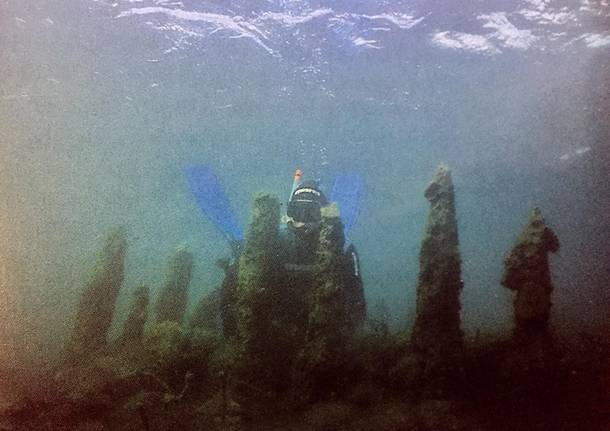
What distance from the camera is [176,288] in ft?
46.2

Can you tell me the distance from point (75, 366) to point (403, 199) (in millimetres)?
39723

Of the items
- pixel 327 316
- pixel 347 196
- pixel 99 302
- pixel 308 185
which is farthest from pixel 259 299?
pixel 99 302

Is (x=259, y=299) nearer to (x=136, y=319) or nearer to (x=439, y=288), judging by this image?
(x=439, y=288)

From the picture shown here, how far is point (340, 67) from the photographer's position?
19125mm

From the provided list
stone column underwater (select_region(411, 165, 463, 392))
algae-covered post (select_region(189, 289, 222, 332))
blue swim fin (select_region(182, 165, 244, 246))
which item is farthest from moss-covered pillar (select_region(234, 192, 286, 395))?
algae-covered post (select_region(189, 289, 222, 332))

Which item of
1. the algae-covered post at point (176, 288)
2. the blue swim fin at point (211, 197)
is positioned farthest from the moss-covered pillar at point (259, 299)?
the algae-covered post at point (176, 288)

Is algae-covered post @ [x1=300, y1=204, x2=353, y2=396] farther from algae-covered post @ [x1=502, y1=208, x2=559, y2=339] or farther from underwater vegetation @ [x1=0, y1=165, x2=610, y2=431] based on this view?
algae-covered post @ [x1=502, y1=208, x2=559, y2=339]

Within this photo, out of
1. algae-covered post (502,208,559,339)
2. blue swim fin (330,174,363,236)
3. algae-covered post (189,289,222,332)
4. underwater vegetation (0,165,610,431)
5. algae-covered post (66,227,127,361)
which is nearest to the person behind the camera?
underwater vegetation (0,165,610,431)

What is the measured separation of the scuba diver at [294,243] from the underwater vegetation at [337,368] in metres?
0.10

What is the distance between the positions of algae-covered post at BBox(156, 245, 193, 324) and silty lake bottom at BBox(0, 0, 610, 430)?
0.07 meters

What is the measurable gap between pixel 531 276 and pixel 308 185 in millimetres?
5184

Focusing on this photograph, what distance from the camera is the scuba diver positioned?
966 cm

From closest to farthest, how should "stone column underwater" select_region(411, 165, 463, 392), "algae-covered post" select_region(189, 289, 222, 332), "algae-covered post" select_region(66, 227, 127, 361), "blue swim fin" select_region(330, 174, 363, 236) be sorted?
"stone column underwater" select_region(411, 165, 463, 392) < "algae-covered post" select_region(66, 227, 127, 361) < "blue swim fin" select_region(330, 174, 363, 236) < "algae-covered post" select_region(189, 289, 222, 332)

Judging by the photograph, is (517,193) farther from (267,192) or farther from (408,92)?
(267,192)
